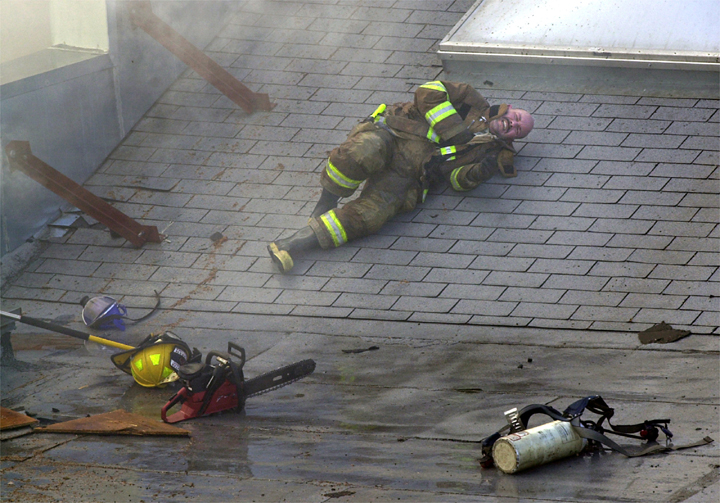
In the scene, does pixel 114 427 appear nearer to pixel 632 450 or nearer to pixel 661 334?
pixel 632 450

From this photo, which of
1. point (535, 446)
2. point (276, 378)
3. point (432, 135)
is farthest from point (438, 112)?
point (535, 446)

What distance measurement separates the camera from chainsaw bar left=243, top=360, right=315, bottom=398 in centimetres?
458

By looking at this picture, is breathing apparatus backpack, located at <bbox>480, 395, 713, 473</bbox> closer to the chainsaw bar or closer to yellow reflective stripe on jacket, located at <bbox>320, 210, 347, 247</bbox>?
the chainsaw bar

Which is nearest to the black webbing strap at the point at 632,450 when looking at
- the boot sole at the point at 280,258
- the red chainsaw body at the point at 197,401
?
the red chainsaw body at the point at 197,401

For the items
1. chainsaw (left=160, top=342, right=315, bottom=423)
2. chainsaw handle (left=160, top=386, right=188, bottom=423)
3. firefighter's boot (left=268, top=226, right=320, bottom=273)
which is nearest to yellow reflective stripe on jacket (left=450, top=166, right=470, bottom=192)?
firefighter's boot (left=268, top=226, right=320, bottom=273)

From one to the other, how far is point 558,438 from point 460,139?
348 centimetres

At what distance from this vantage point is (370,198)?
6.64m

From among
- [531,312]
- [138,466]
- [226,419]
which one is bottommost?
[531,312]

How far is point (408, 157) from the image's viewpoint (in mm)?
6688

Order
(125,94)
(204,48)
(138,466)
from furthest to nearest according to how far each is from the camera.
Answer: (204,48) → (125,94) → (138,466)

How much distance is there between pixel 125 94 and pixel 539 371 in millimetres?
4751

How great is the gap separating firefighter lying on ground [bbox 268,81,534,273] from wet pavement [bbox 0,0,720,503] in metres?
0.17

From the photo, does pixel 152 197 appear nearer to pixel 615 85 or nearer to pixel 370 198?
pixel 370 198

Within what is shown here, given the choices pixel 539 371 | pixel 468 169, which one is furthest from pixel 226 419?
pixel 468 169
